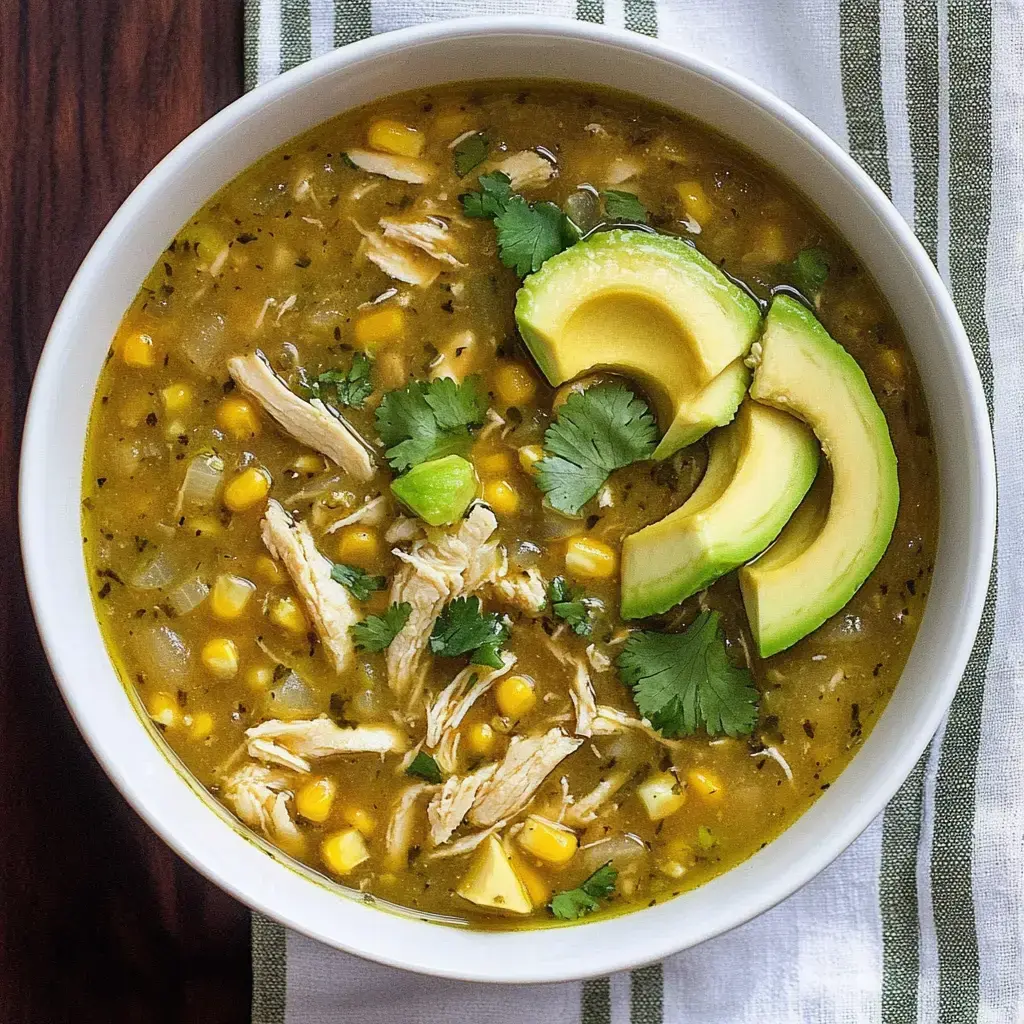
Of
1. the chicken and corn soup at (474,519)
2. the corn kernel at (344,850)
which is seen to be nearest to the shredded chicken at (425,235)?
the chicken and corn soup at (474,519)

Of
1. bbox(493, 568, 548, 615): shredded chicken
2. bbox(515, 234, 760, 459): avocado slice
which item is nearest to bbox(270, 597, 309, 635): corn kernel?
bbox(493, 568, 548, 615): shredded chicken

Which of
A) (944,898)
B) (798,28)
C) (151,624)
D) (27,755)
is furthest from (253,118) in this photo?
(944,898)

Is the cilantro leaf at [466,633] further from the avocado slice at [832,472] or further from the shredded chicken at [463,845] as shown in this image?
the avocado slice at [832,472]

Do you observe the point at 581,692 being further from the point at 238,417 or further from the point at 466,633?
the point at 238,417

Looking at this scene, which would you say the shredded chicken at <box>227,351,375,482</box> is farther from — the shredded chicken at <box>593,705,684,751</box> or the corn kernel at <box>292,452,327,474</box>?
the shredded chicken at <box>593,705,684,751</box>

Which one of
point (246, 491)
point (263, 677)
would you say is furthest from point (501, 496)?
point (263, 677)
